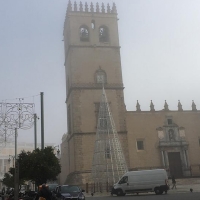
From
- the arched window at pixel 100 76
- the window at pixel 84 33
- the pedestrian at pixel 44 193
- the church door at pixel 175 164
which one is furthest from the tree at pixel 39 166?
the window at pixel 84 33

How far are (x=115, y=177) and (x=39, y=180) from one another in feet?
30.6

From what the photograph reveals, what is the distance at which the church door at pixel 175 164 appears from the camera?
39.0m

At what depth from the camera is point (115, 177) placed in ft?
103

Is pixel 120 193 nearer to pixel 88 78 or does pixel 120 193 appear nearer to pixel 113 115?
pixel 113 115

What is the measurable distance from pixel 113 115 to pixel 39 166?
15.8 metres

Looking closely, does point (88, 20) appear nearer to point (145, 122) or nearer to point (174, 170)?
point (145, 122)

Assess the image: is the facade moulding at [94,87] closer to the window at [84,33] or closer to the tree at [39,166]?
the window at [84,33]

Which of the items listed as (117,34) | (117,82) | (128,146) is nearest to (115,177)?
(128,146)

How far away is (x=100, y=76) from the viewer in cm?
3978

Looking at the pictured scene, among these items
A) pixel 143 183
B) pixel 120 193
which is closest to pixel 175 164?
pixel 143 183

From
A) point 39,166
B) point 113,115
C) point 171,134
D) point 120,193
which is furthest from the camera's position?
point 171,134

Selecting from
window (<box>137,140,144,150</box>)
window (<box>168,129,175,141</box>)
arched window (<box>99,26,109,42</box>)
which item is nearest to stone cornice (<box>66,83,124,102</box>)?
arched window (<box>99,26,109,42</box>)

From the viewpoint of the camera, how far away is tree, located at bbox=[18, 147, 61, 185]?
949 inches

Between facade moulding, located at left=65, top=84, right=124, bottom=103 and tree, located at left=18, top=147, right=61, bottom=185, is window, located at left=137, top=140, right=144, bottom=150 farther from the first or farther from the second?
tree, located at left=18, top=147, right=61, bottom=185
